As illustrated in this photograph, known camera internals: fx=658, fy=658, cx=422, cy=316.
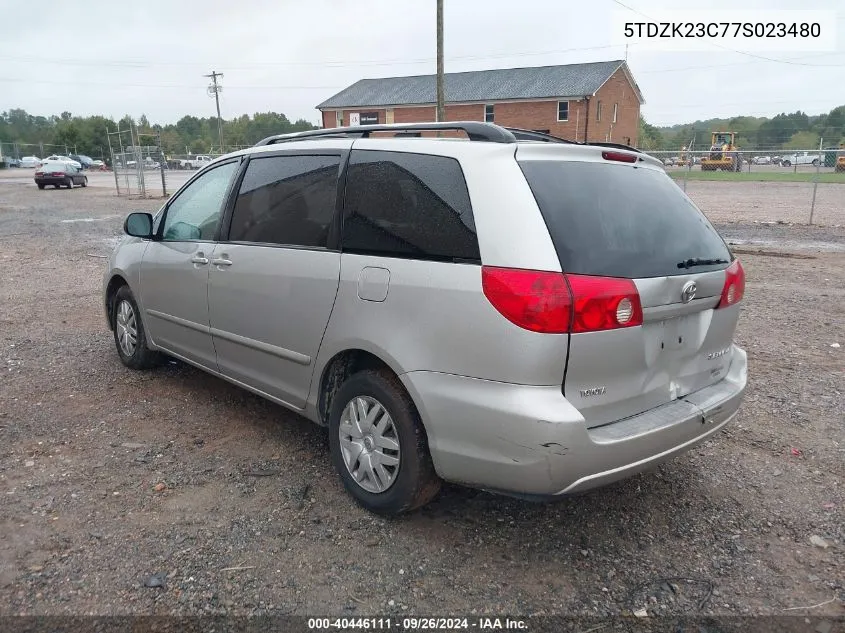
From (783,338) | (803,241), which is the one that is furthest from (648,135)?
(783,338)

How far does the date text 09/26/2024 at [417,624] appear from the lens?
2471 millimetres

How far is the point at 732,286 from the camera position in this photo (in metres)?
3.20

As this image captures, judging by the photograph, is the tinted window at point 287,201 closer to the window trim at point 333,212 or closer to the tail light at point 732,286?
the window trim at point 333,212

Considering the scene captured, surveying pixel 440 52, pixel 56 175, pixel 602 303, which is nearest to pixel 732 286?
pixel 602 303

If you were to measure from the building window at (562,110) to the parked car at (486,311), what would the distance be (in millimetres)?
47619

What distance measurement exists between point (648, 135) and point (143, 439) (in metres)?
89.3

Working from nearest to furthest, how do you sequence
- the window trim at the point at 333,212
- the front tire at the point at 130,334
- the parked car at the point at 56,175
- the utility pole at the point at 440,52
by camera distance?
the window trim at the point at 333,212
the front tire at the point at 130,334
the utility pole at the point at 440,52
the parked car at the point at 56,175

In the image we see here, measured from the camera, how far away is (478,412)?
2.60m

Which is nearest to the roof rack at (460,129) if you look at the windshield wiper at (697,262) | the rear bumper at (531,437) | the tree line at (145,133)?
the windshield wiper at (697,262)

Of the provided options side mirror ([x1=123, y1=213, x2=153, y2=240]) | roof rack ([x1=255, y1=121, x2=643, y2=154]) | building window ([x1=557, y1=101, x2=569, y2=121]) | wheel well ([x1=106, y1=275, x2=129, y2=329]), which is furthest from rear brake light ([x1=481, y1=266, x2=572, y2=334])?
building window ([x1=557, y1=101, x2=569, y2=121])

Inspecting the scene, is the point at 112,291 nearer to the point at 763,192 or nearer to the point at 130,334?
the point at 130,334

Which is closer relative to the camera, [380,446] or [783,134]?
[380,446]

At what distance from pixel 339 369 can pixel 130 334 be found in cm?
264

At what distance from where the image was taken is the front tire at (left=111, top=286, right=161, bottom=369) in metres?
5.10
